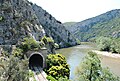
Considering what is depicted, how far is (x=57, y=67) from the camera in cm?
4959

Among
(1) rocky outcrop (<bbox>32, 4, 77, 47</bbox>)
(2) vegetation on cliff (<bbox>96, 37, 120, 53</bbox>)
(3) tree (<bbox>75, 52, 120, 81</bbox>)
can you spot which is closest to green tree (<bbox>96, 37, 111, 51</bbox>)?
(2) vegetation on cliff (<bbox>96, 37, 120, 53</bbox>)

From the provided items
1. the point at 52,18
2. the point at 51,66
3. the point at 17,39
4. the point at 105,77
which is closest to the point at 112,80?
the point at 105,77

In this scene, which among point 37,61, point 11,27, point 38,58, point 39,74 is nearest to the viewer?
point 39,74

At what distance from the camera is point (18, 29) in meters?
59.0

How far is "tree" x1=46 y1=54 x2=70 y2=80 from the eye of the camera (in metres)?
48.3

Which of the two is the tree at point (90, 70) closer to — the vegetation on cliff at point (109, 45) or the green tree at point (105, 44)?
the vegetation on cliff at point (109, 45)

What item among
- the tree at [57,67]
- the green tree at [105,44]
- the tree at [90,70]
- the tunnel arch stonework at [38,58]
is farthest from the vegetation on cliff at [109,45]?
the tree at [90,70]

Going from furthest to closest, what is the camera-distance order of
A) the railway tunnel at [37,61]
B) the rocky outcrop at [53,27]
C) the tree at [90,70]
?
1. the rocky outcrop at [53,27]
2. the railway tunnel at [37,61]
3. the tree at [90,70]

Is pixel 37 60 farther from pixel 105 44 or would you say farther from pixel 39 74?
pixel 105 44

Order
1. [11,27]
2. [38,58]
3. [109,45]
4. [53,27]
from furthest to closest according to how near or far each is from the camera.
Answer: [53,27]
[109,45]
[38,58]
[11,27]

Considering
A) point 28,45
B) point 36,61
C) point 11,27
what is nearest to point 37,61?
point 36,61

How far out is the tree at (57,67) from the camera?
48303mm

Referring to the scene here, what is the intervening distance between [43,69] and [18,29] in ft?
43.6

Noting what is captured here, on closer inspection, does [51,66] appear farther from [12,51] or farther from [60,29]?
[60,29]
